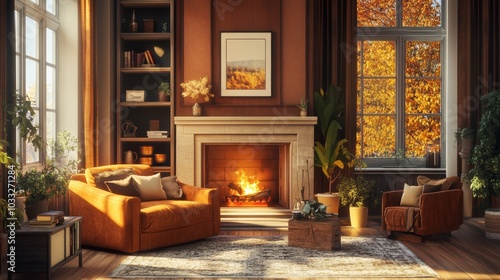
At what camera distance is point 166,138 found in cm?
868

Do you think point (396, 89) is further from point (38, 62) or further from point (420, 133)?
point (38, 62)

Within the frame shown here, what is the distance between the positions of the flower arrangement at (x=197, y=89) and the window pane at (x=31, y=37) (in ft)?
6.67

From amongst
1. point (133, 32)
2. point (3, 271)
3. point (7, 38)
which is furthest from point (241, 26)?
point (3, 271)

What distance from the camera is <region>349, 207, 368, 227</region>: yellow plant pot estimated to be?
8.27 m

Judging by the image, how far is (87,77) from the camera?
7762 millimetres

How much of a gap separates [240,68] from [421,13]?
2.75m

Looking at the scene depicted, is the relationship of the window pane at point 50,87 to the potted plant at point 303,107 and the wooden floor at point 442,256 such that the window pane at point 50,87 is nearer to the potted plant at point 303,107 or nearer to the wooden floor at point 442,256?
the wooden floor at point 442,256

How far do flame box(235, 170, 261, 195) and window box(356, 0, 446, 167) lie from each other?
5.08 feet

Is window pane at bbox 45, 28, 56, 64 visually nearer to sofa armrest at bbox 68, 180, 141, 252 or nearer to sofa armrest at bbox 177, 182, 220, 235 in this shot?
sofa armrest at bbox 68, 180, 141, 252

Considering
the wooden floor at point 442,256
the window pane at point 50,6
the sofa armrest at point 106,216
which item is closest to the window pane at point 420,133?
the wooden floor at point 442,256

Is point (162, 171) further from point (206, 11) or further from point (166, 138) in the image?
point (206, 11)

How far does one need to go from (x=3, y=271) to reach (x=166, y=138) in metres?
3.53

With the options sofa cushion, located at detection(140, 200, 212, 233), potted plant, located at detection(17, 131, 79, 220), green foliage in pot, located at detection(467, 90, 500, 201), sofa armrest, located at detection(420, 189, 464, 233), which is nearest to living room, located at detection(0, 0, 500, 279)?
sofa armrest, located at detection(420, 189, 464, 233)

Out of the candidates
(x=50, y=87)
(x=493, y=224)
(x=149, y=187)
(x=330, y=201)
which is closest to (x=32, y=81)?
(x=50, y=87)
